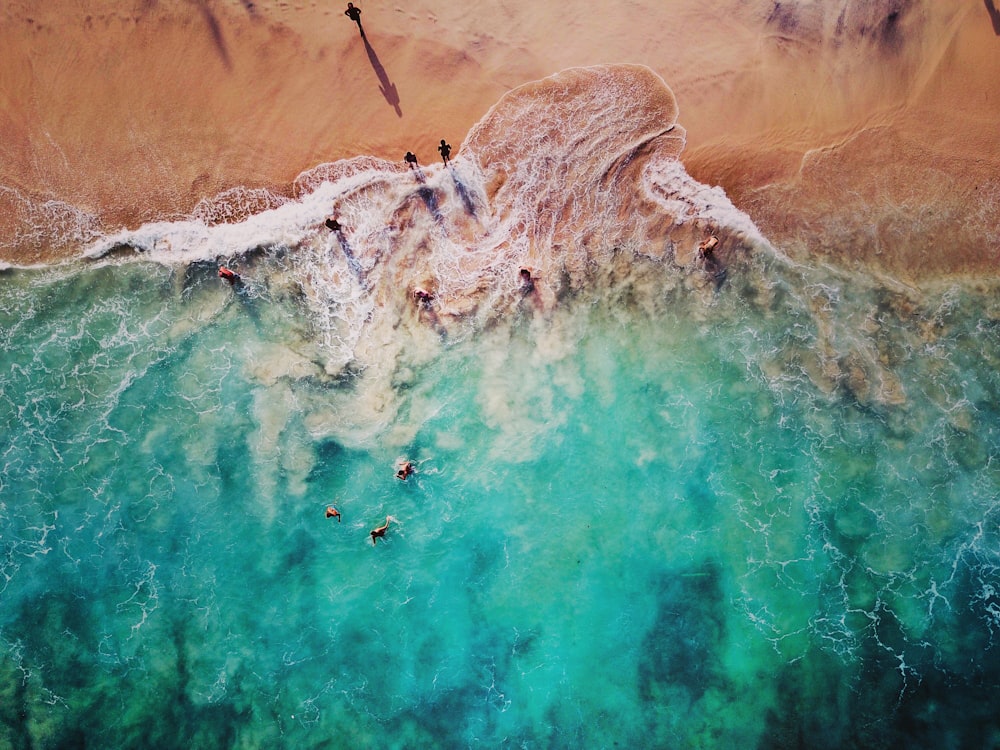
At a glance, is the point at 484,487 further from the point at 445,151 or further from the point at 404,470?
the point at 445,151

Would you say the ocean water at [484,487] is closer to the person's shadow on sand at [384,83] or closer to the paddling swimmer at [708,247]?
the paddling swimmer at [708,247]

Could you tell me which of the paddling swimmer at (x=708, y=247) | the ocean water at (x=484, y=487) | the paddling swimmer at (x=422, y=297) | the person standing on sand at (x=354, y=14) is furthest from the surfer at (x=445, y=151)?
the paddling swimmer at (x=708, y=247)

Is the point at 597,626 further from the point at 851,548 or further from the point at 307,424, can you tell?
the point at 307,424

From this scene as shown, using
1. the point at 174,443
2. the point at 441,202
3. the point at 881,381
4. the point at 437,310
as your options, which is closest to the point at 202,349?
the point at 174,443

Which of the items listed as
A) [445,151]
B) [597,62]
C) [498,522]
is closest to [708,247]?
[597,62]

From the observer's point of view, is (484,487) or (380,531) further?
(484,487)
